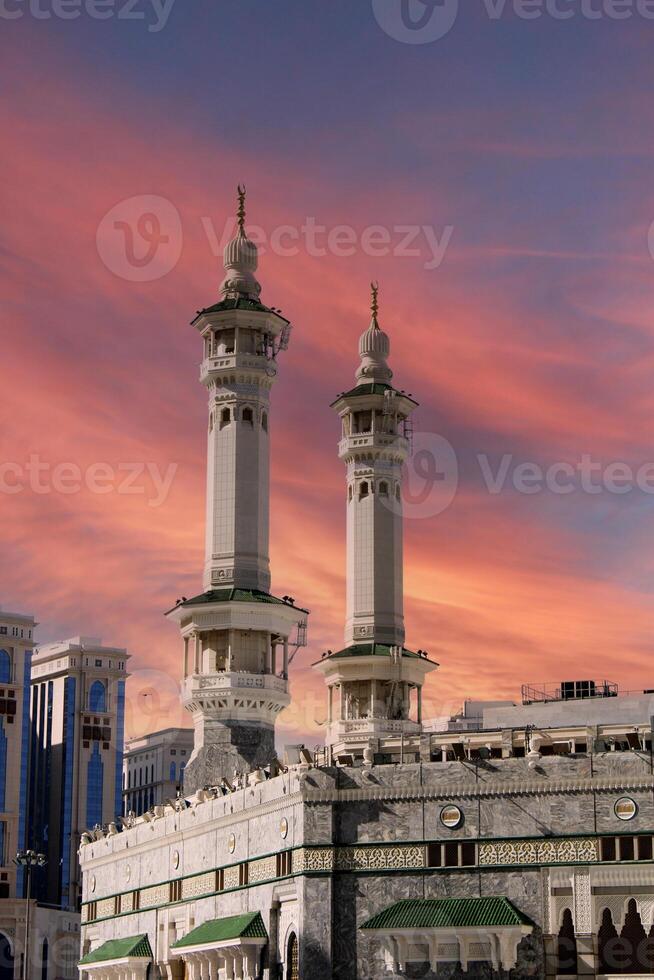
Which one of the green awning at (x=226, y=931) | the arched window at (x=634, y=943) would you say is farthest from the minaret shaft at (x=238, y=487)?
the arched window at (x=634, y=943)

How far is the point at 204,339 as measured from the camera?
280 feet

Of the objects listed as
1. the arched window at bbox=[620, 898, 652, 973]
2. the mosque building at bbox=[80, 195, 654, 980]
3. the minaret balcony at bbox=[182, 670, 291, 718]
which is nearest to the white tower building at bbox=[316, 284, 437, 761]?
the mosque building at bbox=[80, 195, 654, 980]

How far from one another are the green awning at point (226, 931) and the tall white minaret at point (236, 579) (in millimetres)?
14085

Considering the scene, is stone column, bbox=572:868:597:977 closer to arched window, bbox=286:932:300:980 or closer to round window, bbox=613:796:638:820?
round window, bbox=613:796:638:820

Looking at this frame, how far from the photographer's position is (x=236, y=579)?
79.8 metres

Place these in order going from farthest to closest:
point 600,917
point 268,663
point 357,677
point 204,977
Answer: point 357,677
point 268,663
point 204,977
point 600,917

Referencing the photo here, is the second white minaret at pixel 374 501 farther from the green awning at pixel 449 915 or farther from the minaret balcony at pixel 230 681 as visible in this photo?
the green awning at pixel 449 915

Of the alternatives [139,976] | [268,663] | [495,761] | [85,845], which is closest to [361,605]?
[268,663]

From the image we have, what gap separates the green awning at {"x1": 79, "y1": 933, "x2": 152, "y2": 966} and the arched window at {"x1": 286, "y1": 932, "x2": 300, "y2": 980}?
18.4 meters

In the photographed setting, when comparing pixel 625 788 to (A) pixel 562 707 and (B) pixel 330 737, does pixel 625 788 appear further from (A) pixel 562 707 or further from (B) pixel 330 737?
(B) pixel 330 737

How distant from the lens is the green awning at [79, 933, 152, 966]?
72.9 metres

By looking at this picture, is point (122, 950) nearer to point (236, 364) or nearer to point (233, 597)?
point (233, 597)

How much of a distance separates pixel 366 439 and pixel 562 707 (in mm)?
34079

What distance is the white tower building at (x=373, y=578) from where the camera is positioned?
90875mm
